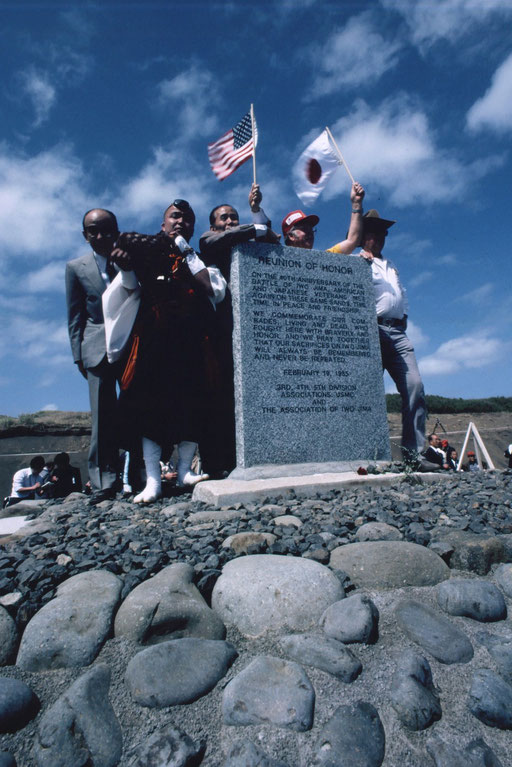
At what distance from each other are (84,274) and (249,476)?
2.37 metres

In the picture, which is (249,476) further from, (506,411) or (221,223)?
(506,411)

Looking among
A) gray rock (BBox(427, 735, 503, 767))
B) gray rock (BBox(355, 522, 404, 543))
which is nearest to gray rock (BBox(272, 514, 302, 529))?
gray rock (BBox(355, 522, 404, 543))

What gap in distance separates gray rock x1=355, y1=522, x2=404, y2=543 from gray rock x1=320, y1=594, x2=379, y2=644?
1.96 ft

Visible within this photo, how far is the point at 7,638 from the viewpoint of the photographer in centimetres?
157

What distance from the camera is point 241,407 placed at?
13.7 feet

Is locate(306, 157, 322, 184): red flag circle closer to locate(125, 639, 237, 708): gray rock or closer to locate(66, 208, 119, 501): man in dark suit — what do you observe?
locate(66, 208, 119, 501): man in dark suit

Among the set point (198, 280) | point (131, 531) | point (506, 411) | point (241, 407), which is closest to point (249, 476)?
point (241, 407)

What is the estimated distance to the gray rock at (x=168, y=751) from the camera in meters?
1.18

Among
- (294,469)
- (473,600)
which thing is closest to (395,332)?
(294,469)

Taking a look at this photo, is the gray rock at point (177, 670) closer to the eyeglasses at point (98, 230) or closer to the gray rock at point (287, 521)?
the gray rock at point (287, 521)

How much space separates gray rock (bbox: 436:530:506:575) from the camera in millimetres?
2016

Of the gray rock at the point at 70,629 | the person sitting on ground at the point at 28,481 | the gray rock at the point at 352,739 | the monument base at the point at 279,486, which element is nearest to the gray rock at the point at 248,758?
the gray rock at the point at 352,739

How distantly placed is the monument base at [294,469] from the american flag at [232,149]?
3684 millimetres

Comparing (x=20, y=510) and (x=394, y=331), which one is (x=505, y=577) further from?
(x=20, y=510)
